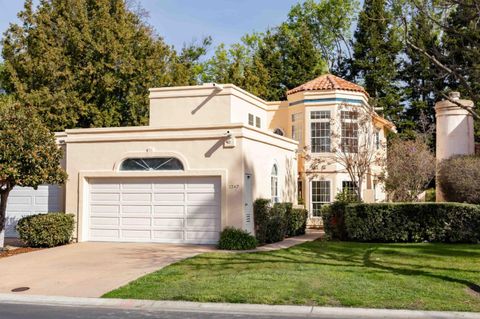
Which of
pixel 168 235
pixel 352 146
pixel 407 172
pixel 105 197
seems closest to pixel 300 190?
pixel 352 146

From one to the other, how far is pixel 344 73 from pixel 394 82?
5309 mm

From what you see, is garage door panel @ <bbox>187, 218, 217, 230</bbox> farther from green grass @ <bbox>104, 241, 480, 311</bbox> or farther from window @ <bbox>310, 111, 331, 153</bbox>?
window @ <bbox>310, 111, 331, 153</bbox>

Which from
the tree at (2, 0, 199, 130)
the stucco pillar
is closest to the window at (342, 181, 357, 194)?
the stucco pillar

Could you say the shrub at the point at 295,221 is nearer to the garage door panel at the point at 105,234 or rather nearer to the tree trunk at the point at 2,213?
the garage door panel at the point at 105,234

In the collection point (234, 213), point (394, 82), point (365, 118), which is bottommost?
point (234, 213)

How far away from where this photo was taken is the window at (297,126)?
26.0 metres

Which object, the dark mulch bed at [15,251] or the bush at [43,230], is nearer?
the dark mulch bed at [15,251]

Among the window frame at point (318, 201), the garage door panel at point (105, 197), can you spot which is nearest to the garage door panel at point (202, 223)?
the garage door panel at point (105, 197)

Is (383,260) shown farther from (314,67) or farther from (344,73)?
(344,73)

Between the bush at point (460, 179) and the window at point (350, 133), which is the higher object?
the window at point (350, 133)

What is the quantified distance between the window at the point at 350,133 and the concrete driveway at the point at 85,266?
9.00 meters

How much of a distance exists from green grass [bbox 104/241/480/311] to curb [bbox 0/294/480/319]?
21 cm

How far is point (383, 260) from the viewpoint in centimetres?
1386

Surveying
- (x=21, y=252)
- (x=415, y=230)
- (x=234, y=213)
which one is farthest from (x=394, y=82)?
(x=21, y=252)
